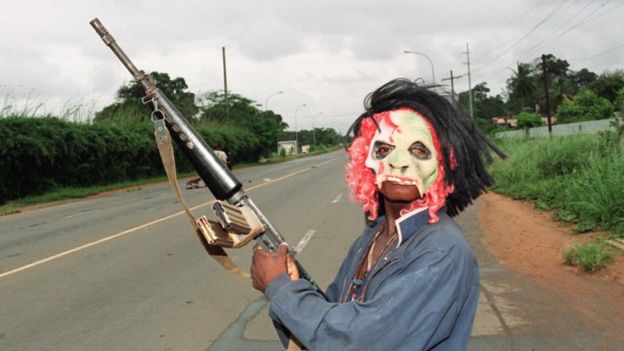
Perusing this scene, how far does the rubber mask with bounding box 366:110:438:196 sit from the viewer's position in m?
1.87

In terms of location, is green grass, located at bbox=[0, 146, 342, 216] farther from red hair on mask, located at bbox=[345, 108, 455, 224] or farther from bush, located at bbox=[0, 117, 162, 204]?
red hair on mask, located at bbox=[345, 108, 455, 224]

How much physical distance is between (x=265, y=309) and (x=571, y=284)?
339 centimetres

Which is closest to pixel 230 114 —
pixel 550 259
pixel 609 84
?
pixel 609 84

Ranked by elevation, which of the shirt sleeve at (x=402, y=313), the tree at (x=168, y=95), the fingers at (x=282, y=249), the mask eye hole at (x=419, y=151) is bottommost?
the shirt sleeve at (x=402, y=313)

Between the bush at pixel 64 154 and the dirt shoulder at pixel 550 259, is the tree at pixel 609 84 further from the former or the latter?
the dirt shoulder at pixel 550 259

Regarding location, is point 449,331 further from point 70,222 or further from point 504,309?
point 70,222

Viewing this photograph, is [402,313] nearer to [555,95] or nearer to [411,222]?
[411,222]

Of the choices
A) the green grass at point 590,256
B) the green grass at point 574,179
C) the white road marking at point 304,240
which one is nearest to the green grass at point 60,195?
the white road marking at point 304,240

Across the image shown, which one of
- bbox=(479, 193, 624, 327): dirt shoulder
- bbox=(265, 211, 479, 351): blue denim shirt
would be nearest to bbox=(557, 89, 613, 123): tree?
bbox=(479, 193, 624, 327): dirt shoulder

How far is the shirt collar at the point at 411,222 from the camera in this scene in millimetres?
1789

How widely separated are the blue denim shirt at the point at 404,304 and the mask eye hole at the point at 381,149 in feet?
1.01

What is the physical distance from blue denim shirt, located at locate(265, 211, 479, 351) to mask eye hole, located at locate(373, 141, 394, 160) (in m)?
0.31

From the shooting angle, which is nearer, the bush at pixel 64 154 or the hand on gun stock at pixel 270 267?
the hand on gun stock at pixel 270 267

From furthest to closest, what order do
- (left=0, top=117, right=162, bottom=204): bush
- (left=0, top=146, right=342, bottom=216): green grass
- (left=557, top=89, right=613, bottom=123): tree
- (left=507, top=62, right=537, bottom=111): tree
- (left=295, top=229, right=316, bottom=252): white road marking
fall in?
(left=507, top=62, right=537, bottom=111): tree
(left=557, top=89, right=613, bottom=123): tree
(left=0, top=117, right=162, bottom=204): bush
(left=0, top=146, right=342, bottom=216): green grass
(left=295, top=229, right=316, bottom=252): white road marking
